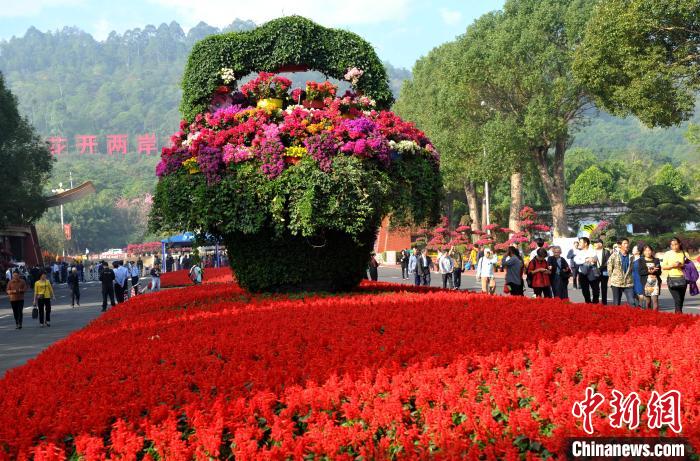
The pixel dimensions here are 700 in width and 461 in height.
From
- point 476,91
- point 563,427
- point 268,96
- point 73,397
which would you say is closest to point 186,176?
point 268,96

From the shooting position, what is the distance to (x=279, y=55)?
13.2 m

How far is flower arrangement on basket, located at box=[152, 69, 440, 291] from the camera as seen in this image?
11.5 metres

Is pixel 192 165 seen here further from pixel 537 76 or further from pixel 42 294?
pixel 537 76

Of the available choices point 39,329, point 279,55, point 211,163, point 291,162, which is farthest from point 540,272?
point 39,329

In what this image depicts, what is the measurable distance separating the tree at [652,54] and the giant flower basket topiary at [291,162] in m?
15.7

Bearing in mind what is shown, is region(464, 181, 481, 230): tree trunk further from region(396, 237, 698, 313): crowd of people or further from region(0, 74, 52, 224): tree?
region(396, 237, 698, 313): crowd of people

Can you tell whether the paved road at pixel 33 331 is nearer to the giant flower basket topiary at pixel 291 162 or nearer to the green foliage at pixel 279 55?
the giant flower basket topiary at pixel 291 162

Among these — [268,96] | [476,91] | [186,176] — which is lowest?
[186,176]

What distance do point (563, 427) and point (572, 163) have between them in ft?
346

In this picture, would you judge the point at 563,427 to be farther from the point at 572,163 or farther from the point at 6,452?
A: the point at 572,163

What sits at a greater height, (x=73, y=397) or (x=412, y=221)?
(x=412, y=221)

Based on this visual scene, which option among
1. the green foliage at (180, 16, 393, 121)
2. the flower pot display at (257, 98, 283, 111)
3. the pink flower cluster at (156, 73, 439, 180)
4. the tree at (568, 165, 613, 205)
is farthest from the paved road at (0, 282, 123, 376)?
the tree at (568, 165, 613, 205)

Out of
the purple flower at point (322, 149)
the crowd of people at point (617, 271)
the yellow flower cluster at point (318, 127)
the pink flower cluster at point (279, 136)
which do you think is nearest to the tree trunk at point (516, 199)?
the crowd of people at point (617, 271)

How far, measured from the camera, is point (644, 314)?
30.3ft
